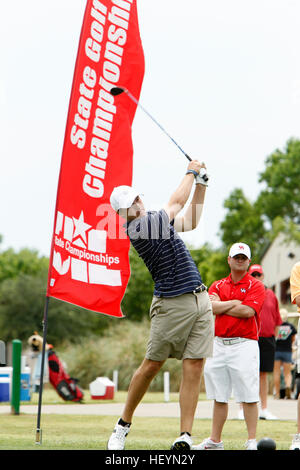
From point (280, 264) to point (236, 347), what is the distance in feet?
148

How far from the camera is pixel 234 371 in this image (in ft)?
24.7

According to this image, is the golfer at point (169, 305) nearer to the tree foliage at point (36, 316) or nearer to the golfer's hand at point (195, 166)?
the golfer's hand at point (195, 166)

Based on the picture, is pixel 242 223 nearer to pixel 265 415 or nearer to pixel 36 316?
pixel 36 316

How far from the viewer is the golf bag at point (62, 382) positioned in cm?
1527

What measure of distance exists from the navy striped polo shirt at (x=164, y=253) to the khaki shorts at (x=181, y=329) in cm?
9

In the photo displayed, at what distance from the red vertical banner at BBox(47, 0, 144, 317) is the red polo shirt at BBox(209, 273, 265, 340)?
1.52 m

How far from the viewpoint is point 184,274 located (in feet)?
21.8

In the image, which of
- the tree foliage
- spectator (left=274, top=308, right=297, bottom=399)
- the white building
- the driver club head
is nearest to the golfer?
the driver club head

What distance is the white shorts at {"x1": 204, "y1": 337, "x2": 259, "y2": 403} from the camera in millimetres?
7426

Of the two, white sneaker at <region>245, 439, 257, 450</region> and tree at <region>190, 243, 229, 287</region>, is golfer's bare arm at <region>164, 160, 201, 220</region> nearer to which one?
white sneaker at <region>245, 439, 257, 450</region>

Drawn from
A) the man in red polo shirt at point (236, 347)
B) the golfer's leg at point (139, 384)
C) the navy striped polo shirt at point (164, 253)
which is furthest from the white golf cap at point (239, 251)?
the golfer's leg at point (139, 384)

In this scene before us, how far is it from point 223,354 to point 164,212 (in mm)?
1689
